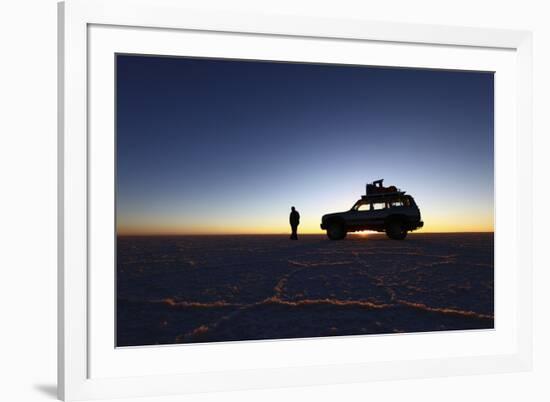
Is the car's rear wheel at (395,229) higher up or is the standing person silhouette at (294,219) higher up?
the standing person silhouette at (294,219)

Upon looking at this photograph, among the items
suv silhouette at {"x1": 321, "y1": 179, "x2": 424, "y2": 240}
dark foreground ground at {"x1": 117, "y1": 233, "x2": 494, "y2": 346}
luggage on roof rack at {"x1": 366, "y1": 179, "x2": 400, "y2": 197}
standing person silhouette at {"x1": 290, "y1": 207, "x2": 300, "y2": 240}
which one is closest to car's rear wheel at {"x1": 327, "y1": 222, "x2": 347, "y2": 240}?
suv silhouette at {"x1": 321, "y1": 179, "x2": 424, "y2": 240}

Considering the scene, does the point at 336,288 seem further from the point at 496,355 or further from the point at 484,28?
the point at 484,28

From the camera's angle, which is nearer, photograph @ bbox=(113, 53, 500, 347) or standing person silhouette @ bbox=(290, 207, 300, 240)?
photograph @ bbox=(113, 53, 500, 347)

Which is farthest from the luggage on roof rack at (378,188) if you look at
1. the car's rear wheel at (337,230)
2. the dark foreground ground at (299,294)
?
the dark foreground ground at (299,294)

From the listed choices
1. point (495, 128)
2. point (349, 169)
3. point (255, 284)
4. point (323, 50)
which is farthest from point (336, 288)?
point (323, 50)

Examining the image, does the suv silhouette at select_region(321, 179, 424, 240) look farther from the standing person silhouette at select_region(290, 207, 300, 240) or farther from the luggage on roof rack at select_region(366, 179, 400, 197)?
the standing person silhouette at select_region(290, 207, 300, 240)

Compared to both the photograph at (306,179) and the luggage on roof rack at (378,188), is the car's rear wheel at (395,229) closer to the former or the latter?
the photograph at (306,179)
